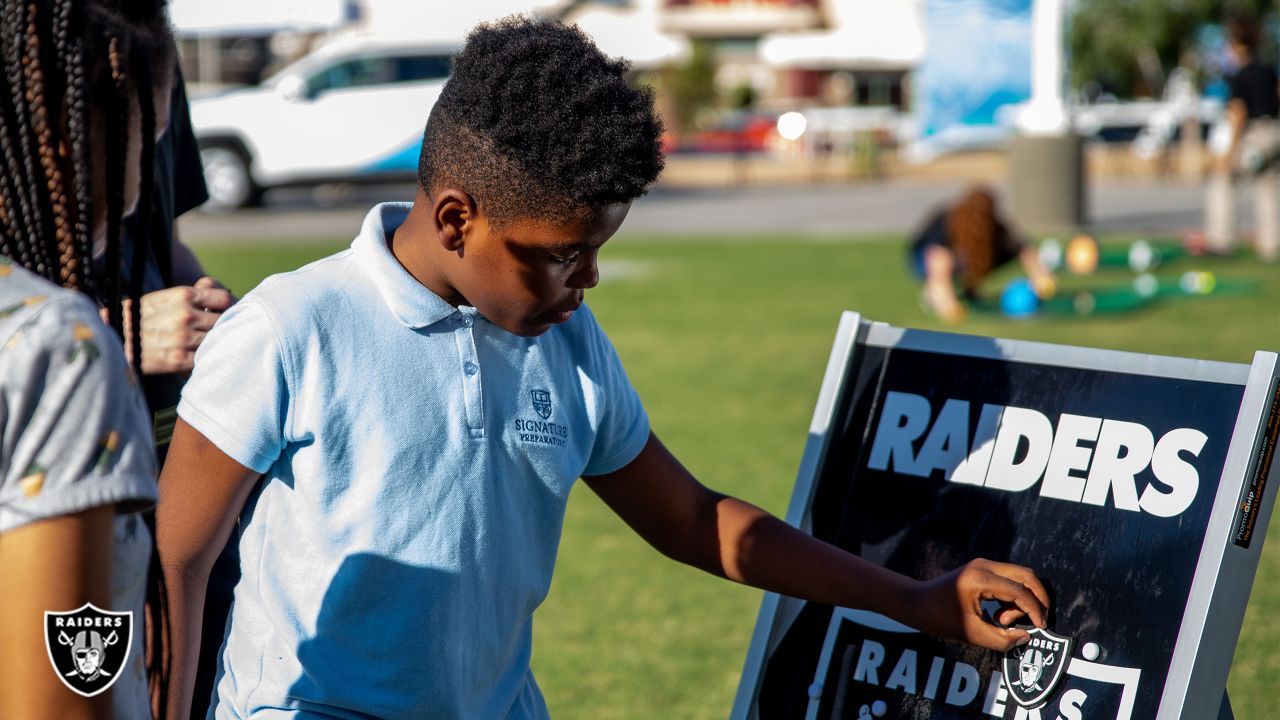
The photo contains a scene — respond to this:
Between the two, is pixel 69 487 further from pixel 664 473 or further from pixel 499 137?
pixel 664 473

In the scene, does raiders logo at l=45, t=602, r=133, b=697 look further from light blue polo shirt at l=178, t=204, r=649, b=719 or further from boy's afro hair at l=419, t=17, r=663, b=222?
boy's afro hair at l=419, t=17, r=663, b=222

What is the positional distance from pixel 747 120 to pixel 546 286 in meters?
47.3

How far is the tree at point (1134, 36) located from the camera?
43875mm

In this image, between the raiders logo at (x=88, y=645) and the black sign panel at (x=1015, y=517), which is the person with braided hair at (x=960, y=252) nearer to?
the black sign panel at (x=1015, y=517)

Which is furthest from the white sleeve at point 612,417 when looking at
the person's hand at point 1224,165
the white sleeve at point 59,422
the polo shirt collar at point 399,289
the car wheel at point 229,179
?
the car wheel at point 229,179

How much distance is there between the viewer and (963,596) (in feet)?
7.41

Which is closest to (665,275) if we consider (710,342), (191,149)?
(710,342)

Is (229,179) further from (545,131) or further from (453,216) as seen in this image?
(545,131)

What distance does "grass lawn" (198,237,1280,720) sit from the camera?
14.8 ft

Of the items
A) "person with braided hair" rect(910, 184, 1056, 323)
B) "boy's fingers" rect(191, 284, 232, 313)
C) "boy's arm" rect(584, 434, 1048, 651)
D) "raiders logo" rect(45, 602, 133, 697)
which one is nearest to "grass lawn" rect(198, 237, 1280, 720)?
"person with braided hair" rect(910, 184, 1056, 323)

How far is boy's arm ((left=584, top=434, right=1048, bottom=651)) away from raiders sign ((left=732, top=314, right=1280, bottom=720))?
96 millimetres

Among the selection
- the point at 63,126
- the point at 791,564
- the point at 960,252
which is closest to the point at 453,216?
the point at 63,126

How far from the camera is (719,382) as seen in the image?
895 cm

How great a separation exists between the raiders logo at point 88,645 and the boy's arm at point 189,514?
641 millimetres
